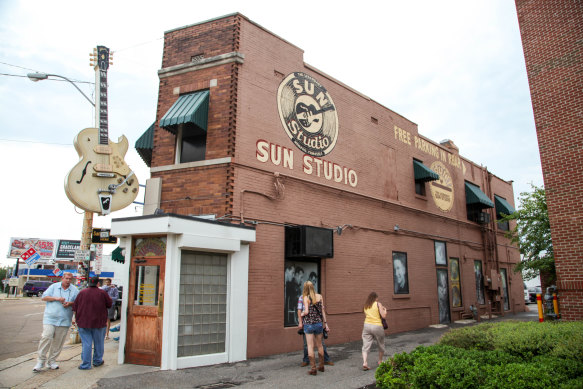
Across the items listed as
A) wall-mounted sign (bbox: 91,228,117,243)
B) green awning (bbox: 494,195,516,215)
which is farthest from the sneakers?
green awning (bbox: 494,195,516,215)

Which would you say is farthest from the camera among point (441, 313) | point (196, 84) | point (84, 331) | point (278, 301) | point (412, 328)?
point (441, 313)

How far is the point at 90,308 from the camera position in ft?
28.3

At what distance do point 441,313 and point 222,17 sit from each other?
14.2 meters

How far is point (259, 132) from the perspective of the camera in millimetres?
11352

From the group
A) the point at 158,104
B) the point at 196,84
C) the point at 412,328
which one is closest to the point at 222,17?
the point at 196,84

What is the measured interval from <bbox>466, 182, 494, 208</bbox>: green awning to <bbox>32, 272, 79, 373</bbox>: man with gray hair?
1844 centimetres

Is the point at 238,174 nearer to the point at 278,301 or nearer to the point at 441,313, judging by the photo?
the point at 278,301

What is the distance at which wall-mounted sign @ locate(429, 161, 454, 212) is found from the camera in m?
18.7

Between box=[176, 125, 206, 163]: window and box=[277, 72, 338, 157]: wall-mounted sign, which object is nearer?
box=[176, 125, 206, 163]: window

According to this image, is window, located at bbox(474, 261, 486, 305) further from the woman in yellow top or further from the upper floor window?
the woman in yellow top

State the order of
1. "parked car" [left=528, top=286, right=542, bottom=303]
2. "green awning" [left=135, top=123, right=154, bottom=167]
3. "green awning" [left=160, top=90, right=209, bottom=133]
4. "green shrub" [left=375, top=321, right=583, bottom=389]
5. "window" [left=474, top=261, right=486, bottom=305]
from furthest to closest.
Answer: "parked car" [left=528, top=286, right=542, bottom=303] → "window" [left=474, top=261, right=486, bottom=305] → "green awning" [left=135, top=123, right=154, bottom=167] → "green awning" [left=160, top=90, right=209, bottom=133] → "green shrub" [left=375, top=321, right=583, bottom=389]

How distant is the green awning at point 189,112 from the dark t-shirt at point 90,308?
4.37 metres

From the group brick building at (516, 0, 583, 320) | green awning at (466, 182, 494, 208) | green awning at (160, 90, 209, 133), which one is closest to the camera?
brick building at (516, 0, 583, 320)

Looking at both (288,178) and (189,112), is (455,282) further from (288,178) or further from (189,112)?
(189,112)
